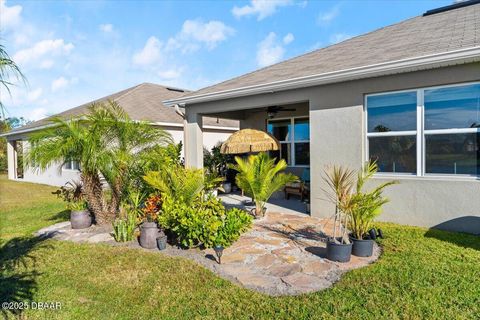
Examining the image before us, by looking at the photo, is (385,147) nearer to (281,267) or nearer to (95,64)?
(281,267)

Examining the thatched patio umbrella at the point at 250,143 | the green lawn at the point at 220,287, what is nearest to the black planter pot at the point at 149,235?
the green lawn at the point at 220,287

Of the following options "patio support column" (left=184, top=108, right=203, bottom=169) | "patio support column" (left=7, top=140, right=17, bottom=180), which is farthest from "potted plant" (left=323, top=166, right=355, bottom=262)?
"patio support column" (left=7, top=140, right=17, bottom=180)

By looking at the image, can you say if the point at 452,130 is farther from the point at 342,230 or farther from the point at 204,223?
the point at 204,223

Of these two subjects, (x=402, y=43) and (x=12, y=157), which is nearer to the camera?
(x=402, y=43)

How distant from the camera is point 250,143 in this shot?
9984mm

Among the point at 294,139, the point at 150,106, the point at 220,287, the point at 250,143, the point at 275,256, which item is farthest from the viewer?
the point at 150,106

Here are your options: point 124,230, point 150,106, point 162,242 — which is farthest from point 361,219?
point 150,106

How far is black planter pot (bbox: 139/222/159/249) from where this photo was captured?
6.07 metres

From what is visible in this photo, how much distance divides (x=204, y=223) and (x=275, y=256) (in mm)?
1389

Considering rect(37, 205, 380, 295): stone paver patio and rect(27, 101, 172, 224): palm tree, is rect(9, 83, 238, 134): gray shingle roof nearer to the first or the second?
rect(27, 101, 172, 224): palm tree

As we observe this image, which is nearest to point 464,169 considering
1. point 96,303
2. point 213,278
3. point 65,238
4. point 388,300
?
point 388,300

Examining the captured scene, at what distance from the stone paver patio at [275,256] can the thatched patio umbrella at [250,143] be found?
2.94 meters

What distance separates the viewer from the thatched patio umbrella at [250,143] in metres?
9.96

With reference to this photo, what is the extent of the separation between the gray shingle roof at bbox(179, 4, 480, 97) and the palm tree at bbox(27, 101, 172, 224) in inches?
144
